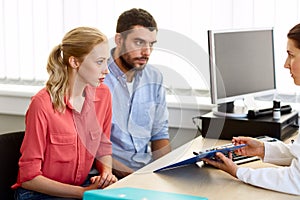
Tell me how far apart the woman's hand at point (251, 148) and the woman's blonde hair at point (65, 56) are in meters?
0.59

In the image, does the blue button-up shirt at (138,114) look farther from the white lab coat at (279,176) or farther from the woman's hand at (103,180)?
the white lab coat at (279,176)

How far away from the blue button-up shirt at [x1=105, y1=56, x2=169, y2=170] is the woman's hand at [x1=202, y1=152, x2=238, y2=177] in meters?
0.17

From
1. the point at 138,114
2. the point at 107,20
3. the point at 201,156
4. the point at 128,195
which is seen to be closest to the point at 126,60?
the point at 138,114

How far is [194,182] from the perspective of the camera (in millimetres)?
1726

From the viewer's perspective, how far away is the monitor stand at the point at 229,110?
89.8 inches

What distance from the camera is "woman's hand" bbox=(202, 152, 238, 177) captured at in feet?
5.74

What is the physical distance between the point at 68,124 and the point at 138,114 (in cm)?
36

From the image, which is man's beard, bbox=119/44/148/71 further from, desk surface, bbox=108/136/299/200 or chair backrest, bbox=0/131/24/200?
chair backrest, bbox=0/131/24/200

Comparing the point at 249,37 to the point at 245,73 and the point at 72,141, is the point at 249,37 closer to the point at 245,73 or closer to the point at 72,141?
the point at 245,73

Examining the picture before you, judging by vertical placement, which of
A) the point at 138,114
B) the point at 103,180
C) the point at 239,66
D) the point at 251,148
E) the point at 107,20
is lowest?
the point at 103,180

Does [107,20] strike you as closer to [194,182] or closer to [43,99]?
[43,99]

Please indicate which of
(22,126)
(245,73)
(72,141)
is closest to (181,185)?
(72,141)

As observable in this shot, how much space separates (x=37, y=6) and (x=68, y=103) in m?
1.17

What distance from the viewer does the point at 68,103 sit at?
6.48 feet
